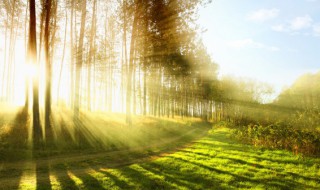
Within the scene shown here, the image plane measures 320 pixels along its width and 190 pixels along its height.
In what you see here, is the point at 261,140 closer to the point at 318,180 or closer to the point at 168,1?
the point at 318,180

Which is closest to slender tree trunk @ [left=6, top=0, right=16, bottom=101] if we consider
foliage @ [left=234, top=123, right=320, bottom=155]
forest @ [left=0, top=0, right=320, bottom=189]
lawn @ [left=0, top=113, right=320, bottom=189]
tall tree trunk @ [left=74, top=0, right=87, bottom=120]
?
forest @ [left=0, top=0, right=320, bottom=189]

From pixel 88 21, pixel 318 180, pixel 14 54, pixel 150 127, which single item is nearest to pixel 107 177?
pixel 318 180

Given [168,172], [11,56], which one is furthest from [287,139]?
[11,56]

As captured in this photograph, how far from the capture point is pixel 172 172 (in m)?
10.3

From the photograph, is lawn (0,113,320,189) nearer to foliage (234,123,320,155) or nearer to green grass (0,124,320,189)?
green grass (0,124,320,189)

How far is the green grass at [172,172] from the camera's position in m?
8.69

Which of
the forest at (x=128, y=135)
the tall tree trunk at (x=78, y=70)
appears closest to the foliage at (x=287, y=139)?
the forest at (x=128, y=135)

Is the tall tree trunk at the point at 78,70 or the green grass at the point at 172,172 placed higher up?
the tall tree trunk at the point at 78,70

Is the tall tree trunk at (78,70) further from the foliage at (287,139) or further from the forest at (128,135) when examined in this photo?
the foliage at (287,139)

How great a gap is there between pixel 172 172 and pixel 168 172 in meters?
0.18

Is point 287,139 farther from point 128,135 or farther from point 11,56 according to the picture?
point 11,56

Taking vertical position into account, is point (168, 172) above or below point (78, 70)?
below

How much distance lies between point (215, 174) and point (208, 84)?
39.8m

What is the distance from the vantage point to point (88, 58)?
2639cm
